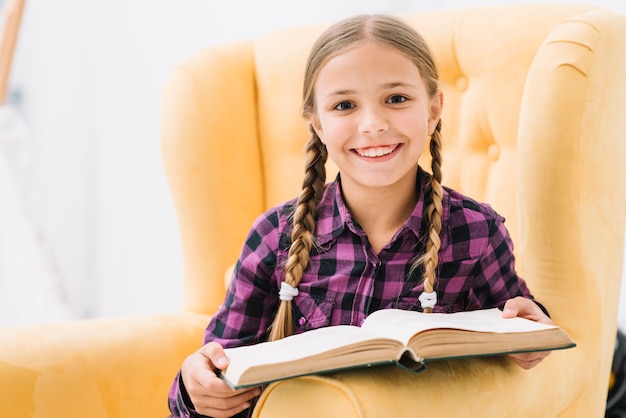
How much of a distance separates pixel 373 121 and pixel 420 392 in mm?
333

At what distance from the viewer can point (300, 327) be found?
108cm

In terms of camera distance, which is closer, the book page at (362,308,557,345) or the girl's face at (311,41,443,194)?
the book page at (362,308,557,345)

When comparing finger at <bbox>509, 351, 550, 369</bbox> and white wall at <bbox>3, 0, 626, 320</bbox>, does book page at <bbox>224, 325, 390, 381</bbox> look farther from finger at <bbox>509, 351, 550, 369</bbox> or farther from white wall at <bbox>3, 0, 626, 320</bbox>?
white wall at <bbox>3, 0, 626, 320</bbox>

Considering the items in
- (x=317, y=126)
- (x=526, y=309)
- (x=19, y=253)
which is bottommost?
(x=19, y=253)

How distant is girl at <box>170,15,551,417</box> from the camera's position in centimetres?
102

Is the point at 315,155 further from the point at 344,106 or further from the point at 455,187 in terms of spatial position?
the point at 455,187

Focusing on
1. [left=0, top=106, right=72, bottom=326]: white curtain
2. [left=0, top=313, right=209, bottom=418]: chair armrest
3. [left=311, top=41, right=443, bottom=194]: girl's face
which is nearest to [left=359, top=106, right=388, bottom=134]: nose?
[left=311, top=41, right=443, bottom=194]: girl's face

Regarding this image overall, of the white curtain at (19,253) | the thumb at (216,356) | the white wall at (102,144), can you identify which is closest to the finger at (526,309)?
the thumb at (216,356)

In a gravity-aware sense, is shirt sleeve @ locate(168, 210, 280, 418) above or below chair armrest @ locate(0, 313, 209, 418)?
above

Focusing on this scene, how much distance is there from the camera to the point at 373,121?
3.25 feet

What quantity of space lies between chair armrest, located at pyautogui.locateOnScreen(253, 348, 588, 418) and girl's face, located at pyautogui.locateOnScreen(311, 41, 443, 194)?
0.87 ft

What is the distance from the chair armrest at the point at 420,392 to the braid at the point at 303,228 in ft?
0.74

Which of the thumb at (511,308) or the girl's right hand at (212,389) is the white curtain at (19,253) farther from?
the thumb at (511,308)

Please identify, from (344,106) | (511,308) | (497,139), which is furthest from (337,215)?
(497,139)
